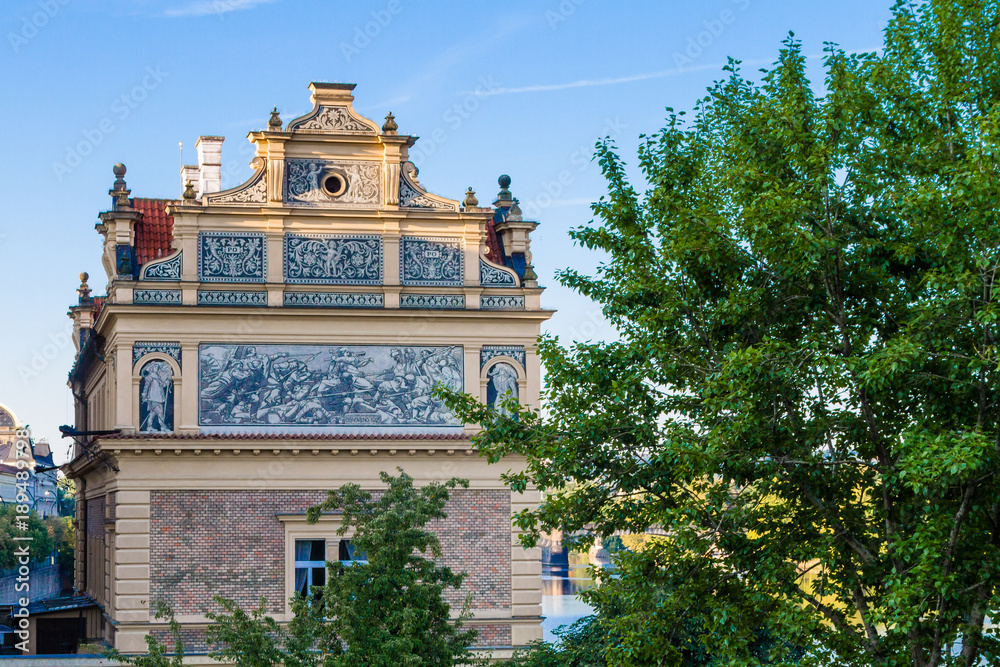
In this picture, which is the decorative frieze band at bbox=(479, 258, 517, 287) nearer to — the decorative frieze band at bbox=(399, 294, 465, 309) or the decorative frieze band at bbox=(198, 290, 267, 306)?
the decorative frieze band at bbox=(399, 294, 465, 309)

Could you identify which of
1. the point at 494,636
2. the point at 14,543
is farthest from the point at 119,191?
the point at 14,543

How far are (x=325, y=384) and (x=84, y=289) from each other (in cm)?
1735

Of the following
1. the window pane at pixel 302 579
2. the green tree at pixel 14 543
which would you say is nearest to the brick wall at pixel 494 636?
the window pane at pixel 302 579

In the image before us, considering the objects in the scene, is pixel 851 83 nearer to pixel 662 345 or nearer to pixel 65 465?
pixel 662 345

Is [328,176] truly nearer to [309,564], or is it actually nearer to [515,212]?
[515,212]

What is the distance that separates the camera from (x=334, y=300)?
30406mm

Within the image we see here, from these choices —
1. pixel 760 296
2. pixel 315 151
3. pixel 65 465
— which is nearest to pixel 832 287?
pixel 760 296

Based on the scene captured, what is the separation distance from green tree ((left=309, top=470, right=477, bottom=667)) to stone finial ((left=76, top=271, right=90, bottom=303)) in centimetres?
2402

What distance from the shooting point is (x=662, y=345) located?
17.4m

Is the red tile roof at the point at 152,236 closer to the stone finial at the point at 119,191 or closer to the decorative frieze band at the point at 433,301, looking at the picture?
the stone finial at the point at 119,191

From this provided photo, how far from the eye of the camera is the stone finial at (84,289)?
1714 inches

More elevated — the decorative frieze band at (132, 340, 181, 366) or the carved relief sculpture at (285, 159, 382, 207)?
the carved relief sculpture at (285, 159, 382, 207)

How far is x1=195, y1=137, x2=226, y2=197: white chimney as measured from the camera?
36.9m

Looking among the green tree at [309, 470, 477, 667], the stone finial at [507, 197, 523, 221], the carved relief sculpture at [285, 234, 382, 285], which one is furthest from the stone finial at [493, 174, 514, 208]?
the green tree at [309, 470, 477, 667]
